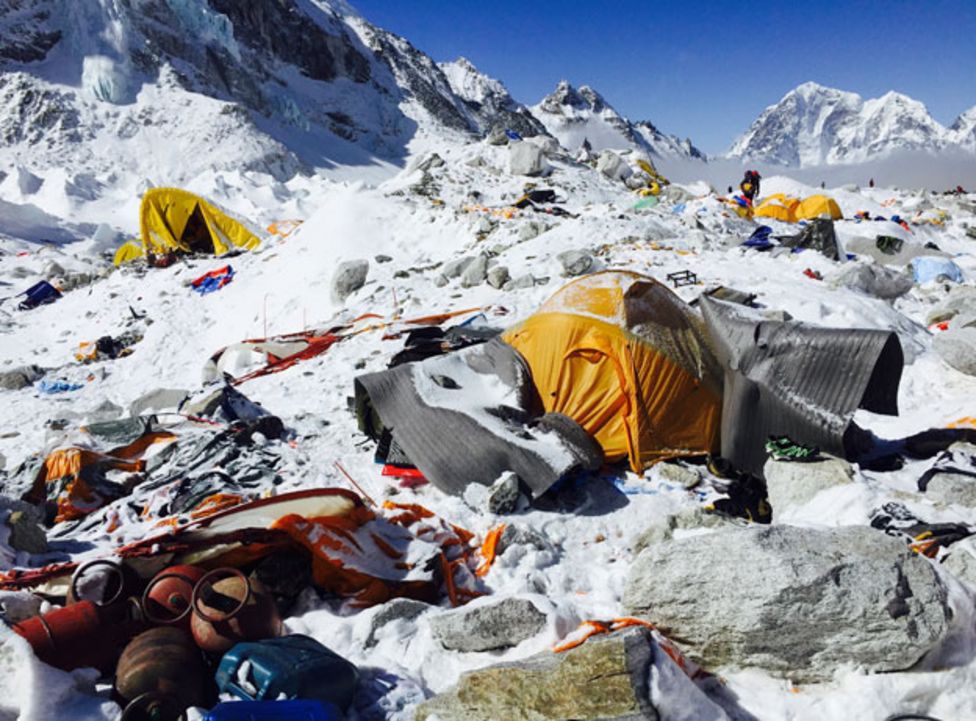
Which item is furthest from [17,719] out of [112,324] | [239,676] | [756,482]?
[112,324]

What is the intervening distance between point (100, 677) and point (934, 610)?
3.40 metres

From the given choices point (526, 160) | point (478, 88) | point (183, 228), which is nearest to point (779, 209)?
point (526, 160)

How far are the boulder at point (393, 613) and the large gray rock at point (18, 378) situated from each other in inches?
396

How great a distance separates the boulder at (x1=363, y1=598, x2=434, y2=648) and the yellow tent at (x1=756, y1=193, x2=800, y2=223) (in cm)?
1901

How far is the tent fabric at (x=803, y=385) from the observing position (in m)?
4.67

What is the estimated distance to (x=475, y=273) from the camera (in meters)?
10.8

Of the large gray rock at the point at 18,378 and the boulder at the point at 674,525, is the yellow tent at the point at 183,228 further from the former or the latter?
the boulder at the point at 674,525

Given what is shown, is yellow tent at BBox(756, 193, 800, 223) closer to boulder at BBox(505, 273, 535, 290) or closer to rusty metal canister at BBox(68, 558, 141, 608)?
boulder at BBox(505, 273, 535, 290)

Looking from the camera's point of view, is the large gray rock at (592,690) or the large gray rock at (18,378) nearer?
the large gray rock at (592,690)

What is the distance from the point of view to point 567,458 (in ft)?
15.3

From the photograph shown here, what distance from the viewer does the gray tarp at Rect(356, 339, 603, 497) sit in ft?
15.4

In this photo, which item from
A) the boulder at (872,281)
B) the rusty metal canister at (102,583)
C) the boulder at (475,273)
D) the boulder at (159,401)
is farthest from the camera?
the boulder at (475,273)

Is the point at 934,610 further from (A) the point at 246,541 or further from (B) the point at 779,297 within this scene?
(B) the point at 779,297

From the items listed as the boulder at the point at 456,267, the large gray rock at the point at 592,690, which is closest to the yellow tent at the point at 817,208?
the boulder at the point at 456,267
